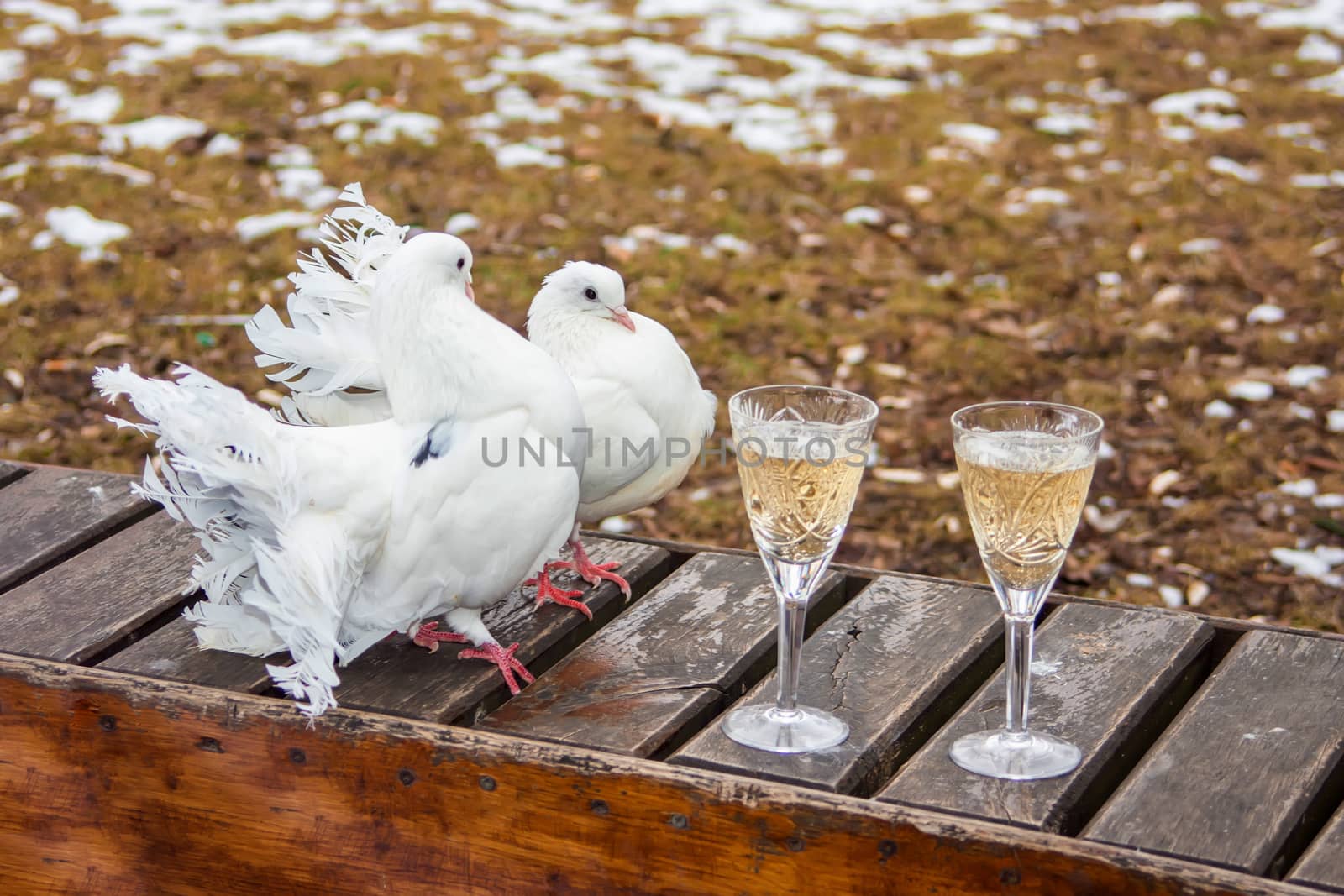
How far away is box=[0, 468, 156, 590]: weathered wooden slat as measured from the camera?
2.59m

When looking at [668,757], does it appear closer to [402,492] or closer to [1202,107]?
[402,492]

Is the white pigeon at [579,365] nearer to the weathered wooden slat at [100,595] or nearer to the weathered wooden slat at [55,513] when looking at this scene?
the weathered wooden slat at [100,595]

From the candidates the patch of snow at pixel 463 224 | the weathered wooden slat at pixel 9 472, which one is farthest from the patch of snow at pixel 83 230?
the weathered wooden slat at pixel 9 472

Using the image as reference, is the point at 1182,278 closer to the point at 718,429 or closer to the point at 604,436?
the point at 718,429

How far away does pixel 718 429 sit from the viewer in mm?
4551

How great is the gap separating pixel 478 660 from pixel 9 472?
1.21 meters

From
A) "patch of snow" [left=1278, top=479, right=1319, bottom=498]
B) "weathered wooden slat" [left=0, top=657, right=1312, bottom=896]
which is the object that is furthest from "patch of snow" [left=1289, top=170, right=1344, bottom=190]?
"weathered wooden slat" [left=0, top=657, right=1312, bottom=896]

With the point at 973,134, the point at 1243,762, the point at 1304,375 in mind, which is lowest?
the point at 1304,375

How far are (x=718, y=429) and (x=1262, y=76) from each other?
12.6ft

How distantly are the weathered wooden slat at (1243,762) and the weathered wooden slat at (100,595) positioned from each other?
144 cm

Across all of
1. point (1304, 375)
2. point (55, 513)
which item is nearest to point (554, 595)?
point (55, 513)

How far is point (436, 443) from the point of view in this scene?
7.07 ft

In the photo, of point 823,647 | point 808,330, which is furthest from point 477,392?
point 808,330

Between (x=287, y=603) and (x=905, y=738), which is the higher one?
(x=287, y=603)
